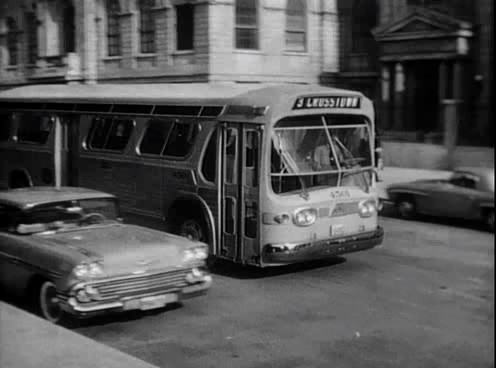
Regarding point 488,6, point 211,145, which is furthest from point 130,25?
point 488,6

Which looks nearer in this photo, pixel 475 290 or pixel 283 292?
pixel 475 290

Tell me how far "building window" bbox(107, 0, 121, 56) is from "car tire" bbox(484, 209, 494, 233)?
147 cm

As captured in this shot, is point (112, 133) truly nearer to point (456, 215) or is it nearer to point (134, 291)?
point (134, 291)

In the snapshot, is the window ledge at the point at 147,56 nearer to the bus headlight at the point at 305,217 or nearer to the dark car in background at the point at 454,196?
the dark car in background at the point at 454,196

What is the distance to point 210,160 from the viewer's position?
3.72 m

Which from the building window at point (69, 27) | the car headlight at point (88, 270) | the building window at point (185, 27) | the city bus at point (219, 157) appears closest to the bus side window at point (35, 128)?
the city bus at point (219, 157)

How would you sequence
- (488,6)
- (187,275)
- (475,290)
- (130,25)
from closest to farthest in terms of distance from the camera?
(488,6) < (475,290) < (130,25) < (187,275)

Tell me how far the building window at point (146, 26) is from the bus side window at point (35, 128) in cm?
82

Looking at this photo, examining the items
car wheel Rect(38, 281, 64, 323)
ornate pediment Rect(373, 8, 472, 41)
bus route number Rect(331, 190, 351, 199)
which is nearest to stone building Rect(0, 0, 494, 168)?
ornate pediment Rect(373, 8, 472, 41)

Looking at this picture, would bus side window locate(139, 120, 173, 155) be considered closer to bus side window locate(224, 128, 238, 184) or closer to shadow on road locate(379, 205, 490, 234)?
bus side window locate(224, 128, 238, 184)

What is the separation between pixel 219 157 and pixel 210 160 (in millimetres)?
165

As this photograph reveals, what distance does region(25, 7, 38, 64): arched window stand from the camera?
10.5 ft

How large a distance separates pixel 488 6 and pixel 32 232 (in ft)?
8.41

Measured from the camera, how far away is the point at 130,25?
2857mm
